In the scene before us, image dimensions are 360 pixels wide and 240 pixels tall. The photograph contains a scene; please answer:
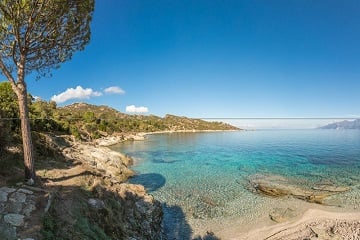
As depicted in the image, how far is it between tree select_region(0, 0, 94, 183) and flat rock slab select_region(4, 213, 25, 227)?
10.5 feet

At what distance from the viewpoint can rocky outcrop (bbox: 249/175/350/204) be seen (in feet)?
69.5

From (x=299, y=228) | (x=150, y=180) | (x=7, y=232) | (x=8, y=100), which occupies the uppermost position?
(x=8, y=100)

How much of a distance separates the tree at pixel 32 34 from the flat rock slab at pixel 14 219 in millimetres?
3196

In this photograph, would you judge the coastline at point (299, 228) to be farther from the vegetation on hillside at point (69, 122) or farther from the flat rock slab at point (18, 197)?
the vegetation on hillside at point (69, 122)

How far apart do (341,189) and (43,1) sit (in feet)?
93.4

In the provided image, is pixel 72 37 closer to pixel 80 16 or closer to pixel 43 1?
pixel 80 16

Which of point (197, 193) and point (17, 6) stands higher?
point (17, 6)

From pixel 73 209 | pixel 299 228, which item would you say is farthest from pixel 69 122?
pixel 299 228

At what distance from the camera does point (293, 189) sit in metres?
23.5

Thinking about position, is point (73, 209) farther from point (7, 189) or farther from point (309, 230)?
point (309, 230)

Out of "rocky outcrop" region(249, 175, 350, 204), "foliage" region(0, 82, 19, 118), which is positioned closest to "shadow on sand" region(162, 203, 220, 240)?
"rocky outcrop" region(249, 175, 350, 204)

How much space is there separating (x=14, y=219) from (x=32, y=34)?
317 inches

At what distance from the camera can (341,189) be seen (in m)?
23.5

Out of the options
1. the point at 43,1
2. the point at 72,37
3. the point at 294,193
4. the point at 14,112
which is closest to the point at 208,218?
the point at 294,193
